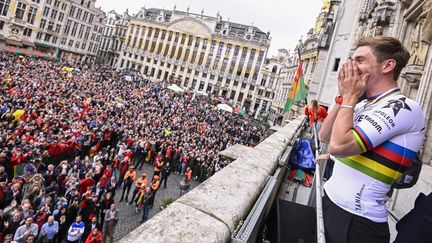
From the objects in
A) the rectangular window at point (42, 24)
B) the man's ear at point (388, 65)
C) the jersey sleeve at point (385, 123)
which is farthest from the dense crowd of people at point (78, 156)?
the rectangular window at point (42, 24)

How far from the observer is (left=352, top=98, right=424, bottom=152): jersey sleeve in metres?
1.89

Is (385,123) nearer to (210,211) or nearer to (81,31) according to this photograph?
(210,211)

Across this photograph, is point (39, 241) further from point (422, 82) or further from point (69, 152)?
point (422, 82)

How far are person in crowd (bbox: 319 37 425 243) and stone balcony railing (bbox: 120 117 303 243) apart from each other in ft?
2.11

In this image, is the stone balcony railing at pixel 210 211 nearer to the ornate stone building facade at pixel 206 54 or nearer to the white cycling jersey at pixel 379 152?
the white cycling jersey at pixel 379 152

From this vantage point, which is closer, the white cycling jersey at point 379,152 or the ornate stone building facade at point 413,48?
the white cycling jersey at point 379,152

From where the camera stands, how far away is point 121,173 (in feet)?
48.1

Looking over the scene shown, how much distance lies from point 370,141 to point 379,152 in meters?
0.14

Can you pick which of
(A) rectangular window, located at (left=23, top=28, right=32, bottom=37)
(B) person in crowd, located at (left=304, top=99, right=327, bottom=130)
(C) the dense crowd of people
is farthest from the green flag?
(A) rectangular window, located at (left=23, top=28, right=32, bottom=37)

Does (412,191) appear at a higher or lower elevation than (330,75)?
lower

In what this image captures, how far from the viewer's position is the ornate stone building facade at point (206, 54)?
7862 cm

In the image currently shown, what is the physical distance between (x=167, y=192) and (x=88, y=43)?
7216cm

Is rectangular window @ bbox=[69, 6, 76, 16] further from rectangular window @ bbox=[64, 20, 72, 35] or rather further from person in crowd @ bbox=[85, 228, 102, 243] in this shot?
person in crowd @ bbox=[85, 228, 102, 243]

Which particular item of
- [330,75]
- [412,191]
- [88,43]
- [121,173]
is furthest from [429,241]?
[88,43]
